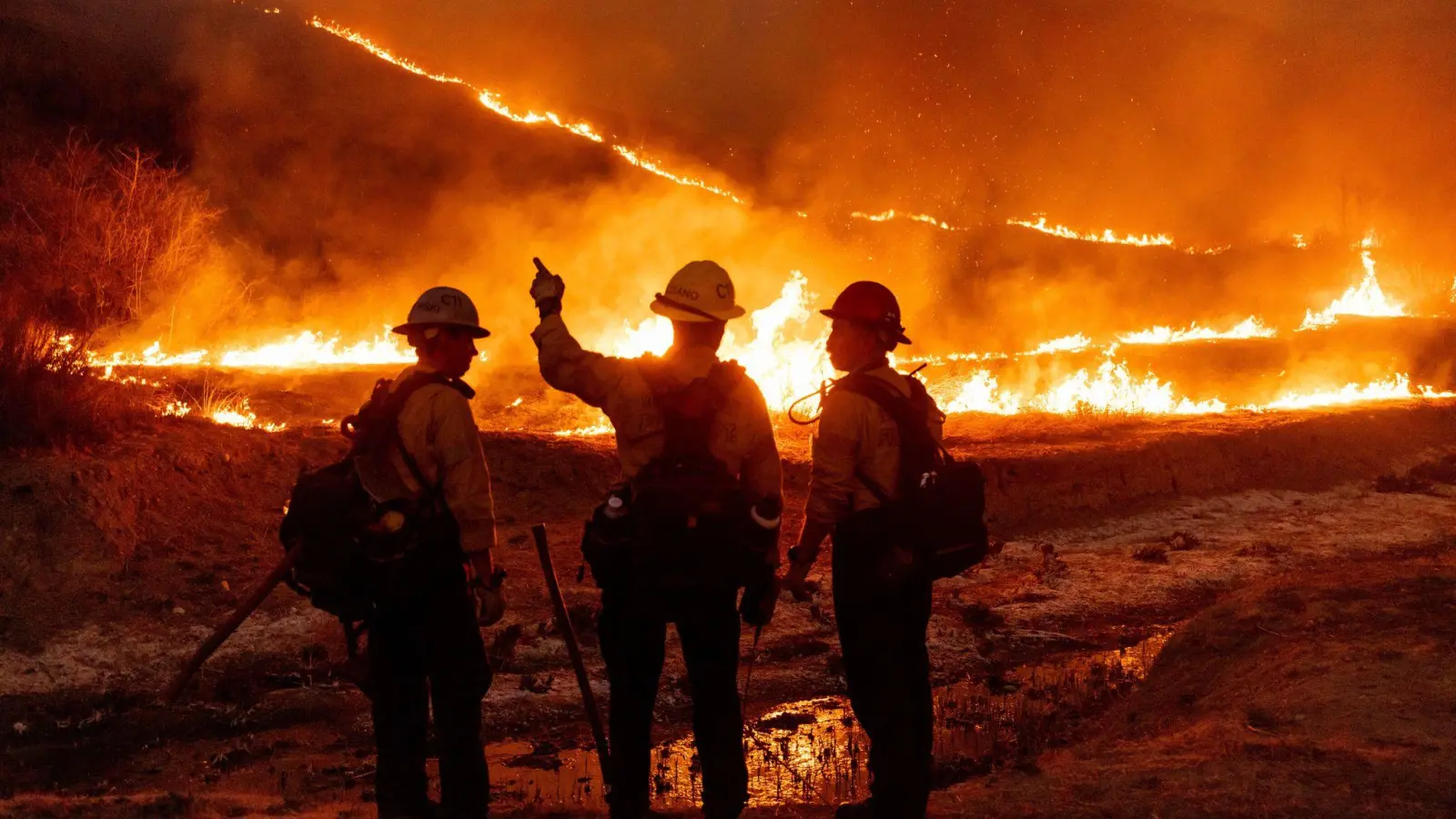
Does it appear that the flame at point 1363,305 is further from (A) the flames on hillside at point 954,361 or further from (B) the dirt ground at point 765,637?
(B) the dirt ground at point 765,637

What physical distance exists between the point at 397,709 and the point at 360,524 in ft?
2.57

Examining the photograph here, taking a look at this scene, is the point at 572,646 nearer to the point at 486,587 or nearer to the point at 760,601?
the point at 486,587

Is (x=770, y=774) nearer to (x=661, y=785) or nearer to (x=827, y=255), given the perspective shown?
(x=661, y=785)

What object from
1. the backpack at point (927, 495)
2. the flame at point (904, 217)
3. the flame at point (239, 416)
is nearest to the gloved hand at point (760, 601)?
the backpack at point (927, 495)

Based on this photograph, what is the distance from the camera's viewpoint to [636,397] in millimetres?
4168

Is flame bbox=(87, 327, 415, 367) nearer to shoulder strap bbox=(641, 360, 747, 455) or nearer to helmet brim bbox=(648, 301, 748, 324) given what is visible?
helmet brim bbox=(648, 301, 748, 324)

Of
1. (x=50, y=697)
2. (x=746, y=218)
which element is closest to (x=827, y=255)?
(x=746, y=218)

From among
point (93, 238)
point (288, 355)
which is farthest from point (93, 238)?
point (288, 355)

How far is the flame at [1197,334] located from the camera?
34844mm

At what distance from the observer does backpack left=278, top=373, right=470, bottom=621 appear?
4.09m

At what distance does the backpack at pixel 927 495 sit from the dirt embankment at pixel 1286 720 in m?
1.33

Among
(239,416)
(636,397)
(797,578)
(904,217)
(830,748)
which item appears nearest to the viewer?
(636,397)

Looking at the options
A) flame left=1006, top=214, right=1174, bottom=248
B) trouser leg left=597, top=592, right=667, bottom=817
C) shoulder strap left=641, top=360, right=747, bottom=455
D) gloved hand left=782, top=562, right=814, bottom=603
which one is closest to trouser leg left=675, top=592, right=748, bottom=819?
trouser leg left=597, top=592, right=667, bottom=817

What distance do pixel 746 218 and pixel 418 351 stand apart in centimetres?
3494
